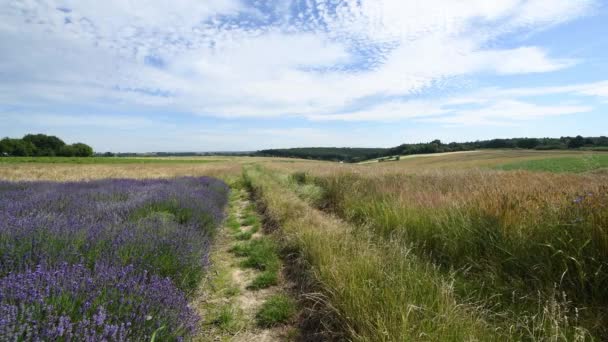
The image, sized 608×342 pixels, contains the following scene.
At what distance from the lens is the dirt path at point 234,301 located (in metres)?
2.96

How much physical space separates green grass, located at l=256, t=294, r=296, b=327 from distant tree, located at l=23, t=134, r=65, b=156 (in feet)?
390

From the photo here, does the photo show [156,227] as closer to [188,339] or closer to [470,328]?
[188,339]

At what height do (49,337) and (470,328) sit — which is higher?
(49,337)

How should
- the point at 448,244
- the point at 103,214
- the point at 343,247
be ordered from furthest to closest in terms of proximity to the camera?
the point at 103,214 < the point at 448,244 < the point at 343,247

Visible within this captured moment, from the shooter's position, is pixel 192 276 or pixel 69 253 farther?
pixel 192 276

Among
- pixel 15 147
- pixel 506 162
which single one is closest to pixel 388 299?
pixel 506 162

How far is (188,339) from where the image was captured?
7.23 ft

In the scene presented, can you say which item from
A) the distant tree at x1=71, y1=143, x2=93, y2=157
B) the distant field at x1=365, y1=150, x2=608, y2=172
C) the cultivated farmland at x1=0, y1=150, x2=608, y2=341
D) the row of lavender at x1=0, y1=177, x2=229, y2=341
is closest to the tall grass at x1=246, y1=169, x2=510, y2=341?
the cultivated farmland at x1=0, y1=150, x2=608, y2=341

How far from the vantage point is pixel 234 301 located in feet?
12.0

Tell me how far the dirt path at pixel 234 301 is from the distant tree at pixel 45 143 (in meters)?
117

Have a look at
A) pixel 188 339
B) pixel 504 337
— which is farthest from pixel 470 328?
pixel 188 339

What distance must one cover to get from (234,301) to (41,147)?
124 meters

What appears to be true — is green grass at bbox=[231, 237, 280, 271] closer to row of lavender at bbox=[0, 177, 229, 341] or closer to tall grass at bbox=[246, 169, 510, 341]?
tall grass at bbox=[246, 169, 510, 341]

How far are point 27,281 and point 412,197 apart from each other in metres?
6.54
